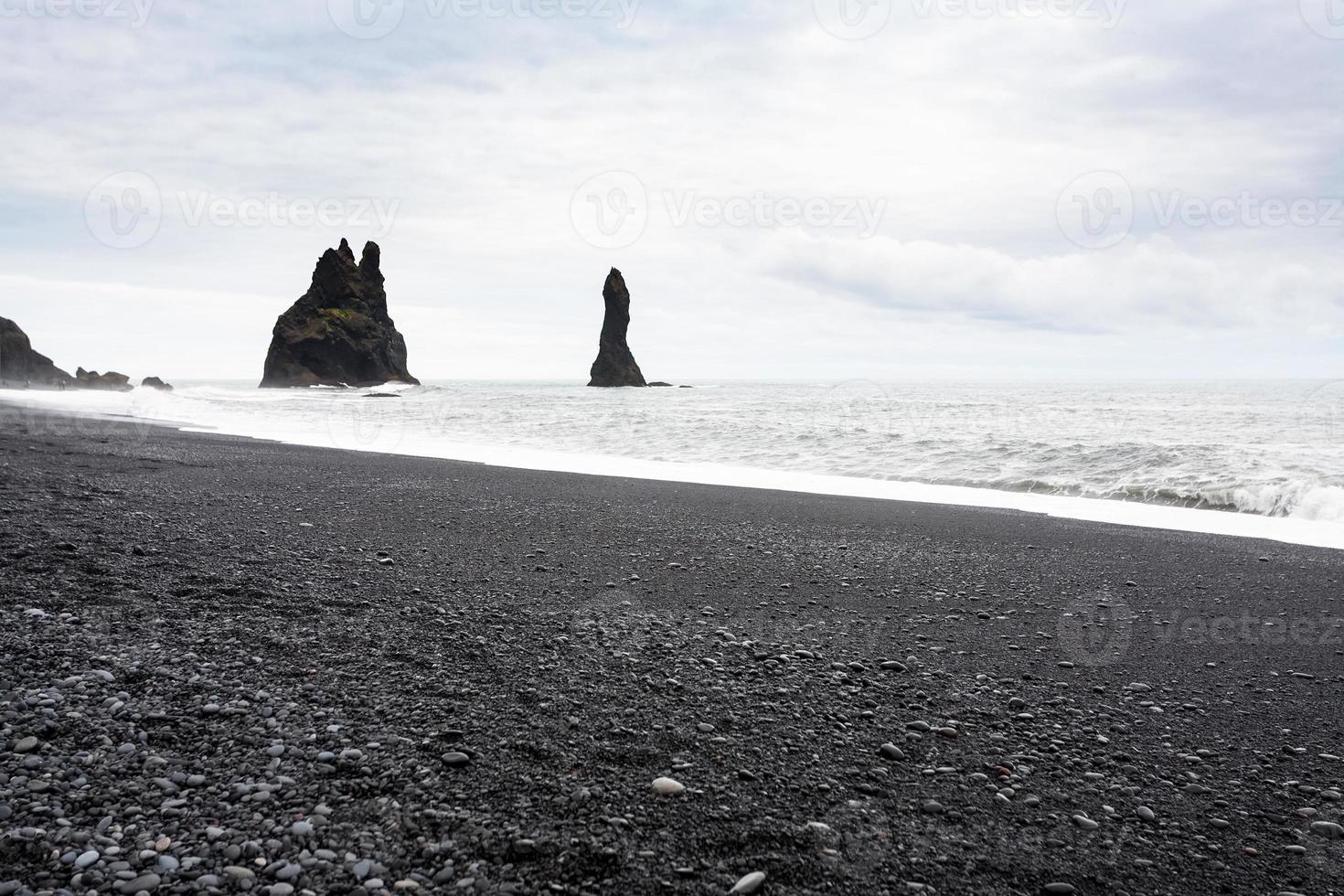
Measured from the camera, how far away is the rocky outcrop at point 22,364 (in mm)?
72450

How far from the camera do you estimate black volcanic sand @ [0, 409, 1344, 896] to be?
245 cm

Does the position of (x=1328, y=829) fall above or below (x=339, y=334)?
below

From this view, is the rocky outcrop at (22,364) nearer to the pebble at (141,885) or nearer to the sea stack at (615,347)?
the sea stack at (615,347)

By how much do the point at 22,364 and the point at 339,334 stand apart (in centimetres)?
2913

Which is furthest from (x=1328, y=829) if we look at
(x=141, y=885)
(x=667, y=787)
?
(x=141, y=885)

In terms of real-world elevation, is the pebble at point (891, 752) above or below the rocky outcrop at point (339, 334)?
below

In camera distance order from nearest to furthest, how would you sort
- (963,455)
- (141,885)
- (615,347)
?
(141,885), (963,455), (615,347)

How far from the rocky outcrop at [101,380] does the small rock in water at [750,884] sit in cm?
8962

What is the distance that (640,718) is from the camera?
3467 mm

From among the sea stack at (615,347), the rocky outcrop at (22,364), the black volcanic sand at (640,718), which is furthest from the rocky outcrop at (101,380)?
the black volcanic sand at (640,718)

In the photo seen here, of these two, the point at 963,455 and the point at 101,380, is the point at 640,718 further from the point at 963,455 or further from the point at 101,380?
the point at 101,380

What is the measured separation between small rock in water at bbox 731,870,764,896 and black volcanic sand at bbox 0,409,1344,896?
34 millimetres

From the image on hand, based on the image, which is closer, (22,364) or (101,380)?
(22,364)

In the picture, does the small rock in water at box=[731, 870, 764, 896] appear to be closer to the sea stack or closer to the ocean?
the ocean
